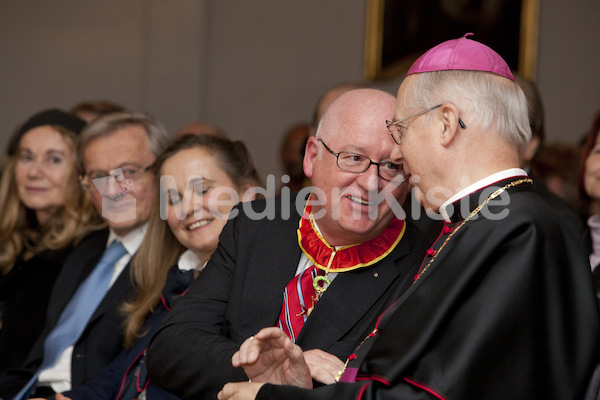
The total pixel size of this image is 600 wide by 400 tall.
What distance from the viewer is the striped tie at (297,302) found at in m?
2.74

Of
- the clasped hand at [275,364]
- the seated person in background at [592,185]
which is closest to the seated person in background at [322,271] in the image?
the clasped hand at [275,364]

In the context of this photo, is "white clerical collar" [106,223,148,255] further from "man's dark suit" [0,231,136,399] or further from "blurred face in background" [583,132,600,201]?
"blurred face in background" [583,132,600,201]

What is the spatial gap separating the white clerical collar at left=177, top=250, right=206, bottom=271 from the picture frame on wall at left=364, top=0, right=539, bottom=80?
3.91 m

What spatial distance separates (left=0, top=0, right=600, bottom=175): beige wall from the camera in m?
8.25

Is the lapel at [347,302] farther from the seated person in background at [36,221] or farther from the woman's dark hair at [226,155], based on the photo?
the seated person in background at [36,221]

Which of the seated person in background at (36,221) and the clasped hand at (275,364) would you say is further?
the seated person in background at (36,221)

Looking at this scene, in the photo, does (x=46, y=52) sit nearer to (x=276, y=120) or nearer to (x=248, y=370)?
(x=276, y=120)

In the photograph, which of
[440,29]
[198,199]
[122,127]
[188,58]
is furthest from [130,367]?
[188,58]

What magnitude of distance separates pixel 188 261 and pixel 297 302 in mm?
964

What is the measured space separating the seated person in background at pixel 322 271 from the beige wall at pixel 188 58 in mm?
5299

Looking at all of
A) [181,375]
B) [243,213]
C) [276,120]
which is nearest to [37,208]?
[243,213]

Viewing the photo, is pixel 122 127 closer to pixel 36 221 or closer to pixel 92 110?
pixel 36 221

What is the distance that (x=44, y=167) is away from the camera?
480 centimetres

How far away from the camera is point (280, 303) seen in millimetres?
2754
